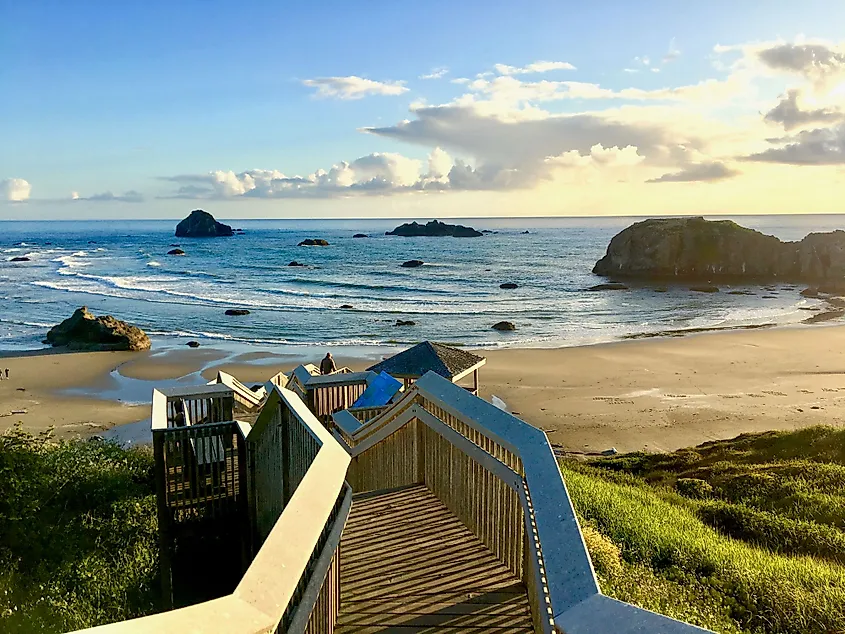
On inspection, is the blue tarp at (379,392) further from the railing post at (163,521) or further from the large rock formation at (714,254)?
the large rock formation at (714,254)

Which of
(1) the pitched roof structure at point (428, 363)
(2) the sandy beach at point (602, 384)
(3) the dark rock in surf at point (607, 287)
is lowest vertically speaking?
(2) the sandy beach at point (602, 384)

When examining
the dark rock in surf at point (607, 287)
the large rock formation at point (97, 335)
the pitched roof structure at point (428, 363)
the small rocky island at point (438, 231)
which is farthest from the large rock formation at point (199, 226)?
the pitched roof structure at point (428, 363)

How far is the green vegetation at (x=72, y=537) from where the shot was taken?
8.07 metres

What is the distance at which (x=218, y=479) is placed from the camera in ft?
25.1

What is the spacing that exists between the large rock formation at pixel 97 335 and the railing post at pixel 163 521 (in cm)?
2632

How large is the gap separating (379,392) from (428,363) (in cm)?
508

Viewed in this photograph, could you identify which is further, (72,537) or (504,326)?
(504,326)

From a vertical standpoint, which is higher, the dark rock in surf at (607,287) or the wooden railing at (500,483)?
the wooden railing at (500,483)

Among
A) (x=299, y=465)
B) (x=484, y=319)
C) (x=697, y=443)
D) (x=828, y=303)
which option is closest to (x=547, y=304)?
(x=484, y=319)

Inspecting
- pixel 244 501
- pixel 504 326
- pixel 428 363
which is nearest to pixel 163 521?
pixel 244 501

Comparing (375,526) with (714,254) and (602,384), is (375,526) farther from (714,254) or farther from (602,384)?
(714,254)

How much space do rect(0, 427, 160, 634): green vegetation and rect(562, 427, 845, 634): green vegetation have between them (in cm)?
571

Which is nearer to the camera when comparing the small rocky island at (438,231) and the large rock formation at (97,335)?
the large rock formation at (97,335)

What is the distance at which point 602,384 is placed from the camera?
25.4 meters
